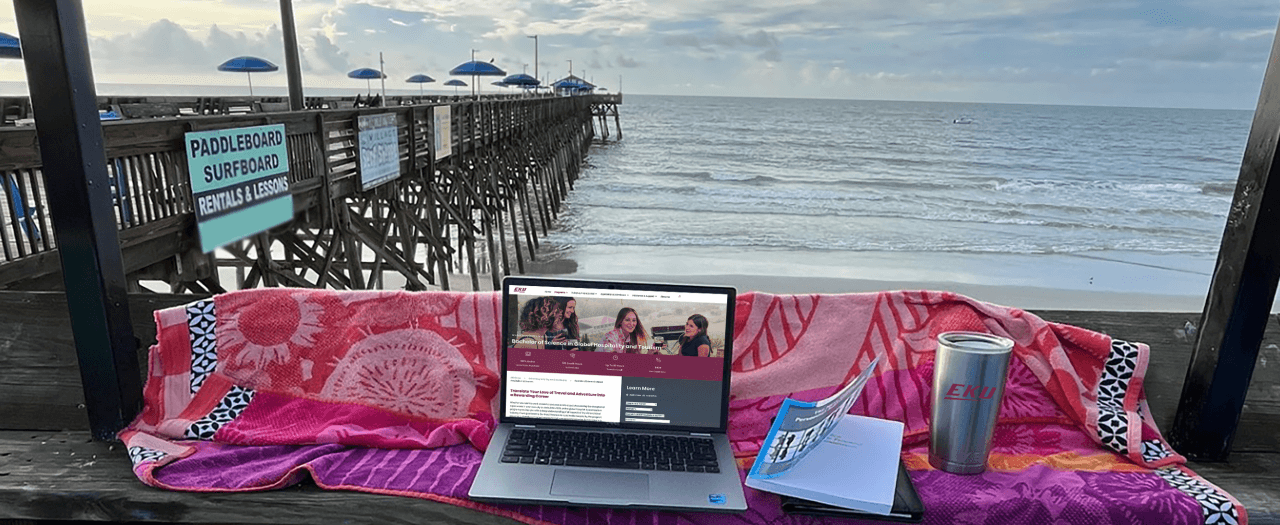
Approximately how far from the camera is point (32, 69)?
1.44 m

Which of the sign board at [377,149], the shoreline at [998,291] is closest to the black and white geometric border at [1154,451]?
the sign board at [377,149]

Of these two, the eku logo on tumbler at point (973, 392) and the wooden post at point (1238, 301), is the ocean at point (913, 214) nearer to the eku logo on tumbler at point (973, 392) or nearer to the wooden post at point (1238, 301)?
the wooden post at point (1238, 301)

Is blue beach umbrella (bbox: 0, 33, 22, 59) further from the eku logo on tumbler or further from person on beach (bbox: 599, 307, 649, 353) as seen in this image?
the eku logo on tumbler

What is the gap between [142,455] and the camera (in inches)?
60.5

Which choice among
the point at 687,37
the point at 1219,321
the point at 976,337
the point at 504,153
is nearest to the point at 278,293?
the point at 976,337

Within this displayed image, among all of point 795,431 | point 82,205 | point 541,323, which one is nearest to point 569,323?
point 541,323

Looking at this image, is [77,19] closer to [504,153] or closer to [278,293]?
[278,293]

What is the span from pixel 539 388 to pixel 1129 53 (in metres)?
2.97

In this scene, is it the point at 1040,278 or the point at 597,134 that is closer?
the point at 1040,278

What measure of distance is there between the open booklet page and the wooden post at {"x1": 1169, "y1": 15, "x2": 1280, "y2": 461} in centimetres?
84

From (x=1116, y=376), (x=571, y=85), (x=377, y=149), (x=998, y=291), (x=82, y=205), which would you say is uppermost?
(x=571, y=85)

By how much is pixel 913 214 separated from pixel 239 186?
635 inches

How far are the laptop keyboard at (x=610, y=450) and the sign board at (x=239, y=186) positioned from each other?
65 cm

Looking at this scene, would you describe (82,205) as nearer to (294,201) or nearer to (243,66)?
(294,201)
